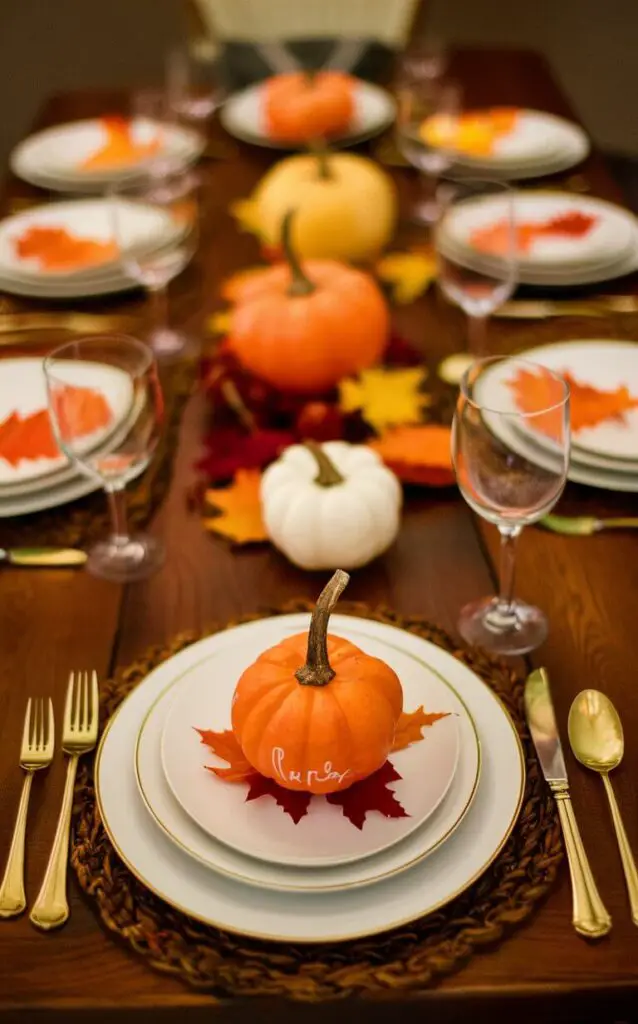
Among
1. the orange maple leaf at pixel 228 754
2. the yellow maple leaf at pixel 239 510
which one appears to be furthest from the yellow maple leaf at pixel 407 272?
the orange maple leaf at pixel 228 754

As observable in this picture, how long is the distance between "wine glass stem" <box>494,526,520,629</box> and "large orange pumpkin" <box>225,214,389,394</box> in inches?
15.6

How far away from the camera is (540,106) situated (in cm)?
222

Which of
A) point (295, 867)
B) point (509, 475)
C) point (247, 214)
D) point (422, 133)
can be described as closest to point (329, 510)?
point (509, 475)

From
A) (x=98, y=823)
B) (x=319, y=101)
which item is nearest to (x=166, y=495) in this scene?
(x=98, y=823)

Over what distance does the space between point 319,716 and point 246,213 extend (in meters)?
1.25

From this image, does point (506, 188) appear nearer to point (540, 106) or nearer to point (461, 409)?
point (461, 409)

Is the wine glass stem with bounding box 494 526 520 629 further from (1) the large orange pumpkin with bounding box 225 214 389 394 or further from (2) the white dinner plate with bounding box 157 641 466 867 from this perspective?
(1) the large orange pumpkin with bounding box 225 214 389 394

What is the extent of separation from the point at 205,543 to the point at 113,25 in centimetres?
357

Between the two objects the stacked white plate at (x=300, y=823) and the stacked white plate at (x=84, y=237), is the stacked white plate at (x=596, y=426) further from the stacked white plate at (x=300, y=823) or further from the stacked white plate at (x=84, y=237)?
the stacked white plate at (x=84, y=237)

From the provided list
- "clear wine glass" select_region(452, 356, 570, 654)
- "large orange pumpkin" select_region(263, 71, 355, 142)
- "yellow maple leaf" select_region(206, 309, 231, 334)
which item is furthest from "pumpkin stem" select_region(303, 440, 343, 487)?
"large orange pumpkin" select_region(263, 71, 355, 142)

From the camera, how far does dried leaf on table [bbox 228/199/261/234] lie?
1.77m

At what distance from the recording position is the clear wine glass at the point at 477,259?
132cm

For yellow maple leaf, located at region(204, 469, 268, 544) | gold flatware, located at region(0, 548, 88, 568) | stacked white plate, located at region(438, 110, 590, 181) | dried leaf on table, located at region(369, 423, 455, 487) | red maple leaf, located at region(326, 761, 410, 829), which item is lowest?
gold flatware, located at region(0, 548, 88, 568)

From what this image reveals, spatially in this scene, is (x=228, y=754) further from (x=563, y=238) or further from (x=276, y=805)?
(x=563, y=238)
